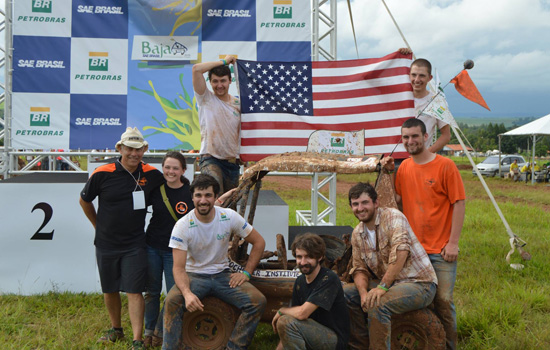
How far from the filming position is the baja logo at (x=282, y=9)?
24.9 ft

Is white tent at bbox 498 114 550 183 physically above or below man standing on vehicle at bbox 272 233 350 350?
above

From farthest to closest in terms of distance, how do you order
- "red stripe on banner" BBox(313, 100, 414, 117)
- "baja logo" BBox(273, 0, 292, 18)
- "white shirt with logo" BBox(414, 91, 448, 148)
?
"baja logo" BBox(273, 0, 292, 18) → "red stripe on banner" BBox(313, 100, 414, 117) → "white shirt with logo" BBox(414, 91, 448, 148)

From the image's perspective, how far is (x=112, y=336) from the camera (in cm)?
455

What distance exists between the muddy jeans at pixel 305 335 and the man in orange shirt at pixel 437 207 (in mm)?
1008

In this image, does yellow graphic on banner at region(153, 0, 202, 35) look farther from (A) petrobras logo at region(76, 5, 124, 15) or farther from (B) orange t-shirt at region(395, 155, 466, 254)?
(B) orange t-shirt at region(395, 155, 466, 254)

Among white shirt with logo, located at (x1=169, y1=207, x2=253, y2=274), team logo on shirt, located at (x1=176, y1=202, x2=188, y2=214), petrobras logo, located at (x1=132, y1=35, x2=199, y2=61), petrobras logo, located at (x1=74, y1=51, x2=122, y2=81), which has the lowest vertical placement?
white shirt with logo, located at (x1=169, y1=207, x2=253, y2=274)

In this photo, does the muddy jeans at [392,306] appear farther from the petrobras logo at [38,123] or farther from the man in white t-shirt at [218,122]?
the petrobras logo at [38,123]

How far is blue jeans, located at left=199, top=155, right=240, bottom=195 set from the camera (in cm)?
508

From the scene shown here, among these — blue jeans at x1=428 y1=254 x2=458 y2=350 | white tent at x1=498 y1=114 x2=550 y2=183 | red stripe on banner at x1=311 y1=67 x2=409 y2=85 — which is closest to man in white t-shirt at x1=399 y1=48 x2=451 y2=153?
red stripe on banner at x1=311 y1=67 x2=409 y2=85

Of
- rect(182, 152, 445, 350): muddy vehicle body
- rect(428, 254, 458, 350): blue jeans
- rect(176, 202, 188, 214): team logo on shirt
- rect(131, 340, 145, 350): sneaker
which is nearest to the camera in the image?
rect(182, 152, 445, 350): muddy vehicle body

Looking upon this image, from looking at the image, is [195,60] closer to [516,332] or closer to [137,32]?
[137,32]

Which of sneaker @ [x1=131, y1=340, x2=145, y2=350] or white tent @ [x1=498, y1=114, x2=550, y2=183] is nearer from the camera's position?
sneaker @ [x1=131, y1=340, x2=145, y2=350]

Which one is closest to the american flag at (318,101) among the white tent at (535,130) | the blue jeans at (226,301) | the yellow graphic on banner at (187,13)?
the blue jeans at (226,301)

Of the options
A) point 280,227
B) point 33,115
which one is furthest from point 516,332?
point 33,115
